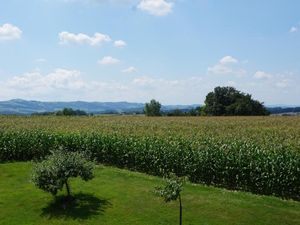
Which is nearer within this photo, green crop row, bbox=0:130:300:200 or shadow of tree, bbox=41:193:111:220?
shadow of tree, bbox=41:193:111:220

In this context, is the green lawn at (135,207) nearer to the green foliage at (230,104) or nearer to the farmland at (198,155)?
the farmland at (198,155)

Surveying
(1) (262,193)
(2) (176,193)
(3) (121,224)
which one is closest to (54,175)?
(3) (121,224)

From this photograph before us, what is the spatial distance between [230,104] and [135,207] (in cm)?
8114

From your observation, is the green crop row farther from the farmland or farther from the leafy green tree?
the leafy green tree

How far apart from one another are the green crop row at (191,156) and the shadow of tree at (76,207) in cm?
636

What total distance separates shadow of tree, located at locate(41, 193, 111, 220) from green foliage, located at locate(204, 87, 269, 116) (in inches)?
2917

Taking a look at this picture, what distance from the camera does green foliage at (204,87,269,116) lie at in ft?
301

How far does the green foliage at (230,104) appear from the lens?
91.8 metres

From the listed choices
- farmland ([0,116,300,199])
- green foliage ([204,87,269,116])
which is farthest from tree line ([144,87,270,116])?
farmland ([0,116,300,199])

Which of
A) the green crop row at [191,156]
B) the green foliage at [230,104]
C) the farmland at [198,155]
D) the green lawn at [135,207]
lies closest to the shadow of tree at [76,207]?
the green lawn at [135,207]

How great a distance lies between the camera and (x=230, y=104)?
97812 millimetres

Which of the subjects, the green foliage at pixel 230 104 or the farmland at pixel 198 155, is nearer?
the farmland at pixel 198 155

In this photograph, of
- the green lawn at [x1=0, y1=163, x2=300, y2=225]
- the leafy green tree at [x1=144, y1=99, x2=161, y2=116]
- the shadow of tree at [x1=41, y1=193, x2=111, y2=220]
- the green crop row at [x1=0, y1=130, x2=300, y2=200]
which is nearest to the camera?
the green lawn at [x1=0, y1=163, x2=300, y2=225]

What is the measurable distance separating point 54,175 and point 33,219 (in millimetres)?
2031
